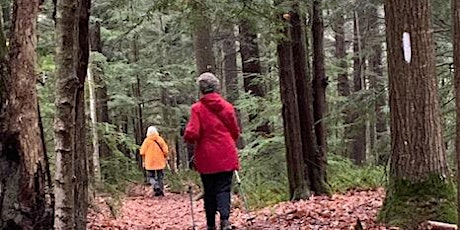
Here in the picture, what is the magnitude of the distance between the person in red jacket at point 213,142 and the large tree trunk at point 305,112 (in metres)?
2.97

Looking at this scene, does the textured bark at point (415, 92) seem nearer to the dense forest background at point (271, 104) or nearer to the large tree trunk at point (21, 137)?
the dense forest background at point (271, 104)

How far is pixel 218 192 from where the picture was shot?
7586 mm

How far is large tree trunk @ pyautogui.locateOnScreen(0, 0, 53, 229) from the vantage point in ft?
21.0

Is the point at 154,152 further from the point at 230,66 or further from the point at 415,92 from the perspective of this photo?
the point at 415,92

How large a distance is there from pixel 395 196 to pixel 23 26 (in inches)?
158

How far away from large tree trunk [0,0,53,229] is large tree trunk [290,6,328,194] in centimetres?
468

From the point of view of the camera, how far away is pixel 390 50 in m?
6.91

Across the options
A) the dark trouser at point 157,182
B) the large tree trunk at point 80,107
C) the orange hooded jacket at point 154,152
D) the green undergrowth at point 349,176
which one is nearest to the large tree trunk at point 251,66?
the orange hooded jacket at point 154,152

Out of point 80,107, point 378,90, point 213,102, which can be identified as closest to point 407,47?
point 213,102

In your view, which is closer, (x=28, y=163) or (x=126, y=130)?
(x=28, y=163)

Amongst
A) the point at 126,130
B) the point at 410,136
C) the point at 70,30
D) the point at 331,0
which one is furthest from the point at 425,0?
the point at 126,130

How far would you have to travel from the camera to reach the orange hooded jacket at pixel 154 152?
Answer: 17.2 m

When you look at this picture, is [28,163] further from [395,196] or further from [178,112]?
[178,112]

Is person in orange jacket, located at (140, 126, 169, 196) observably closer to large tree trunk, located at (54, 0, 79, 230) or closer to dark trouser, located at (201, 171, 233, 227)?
dark trouser, located at (201, 171, 233, 227)
